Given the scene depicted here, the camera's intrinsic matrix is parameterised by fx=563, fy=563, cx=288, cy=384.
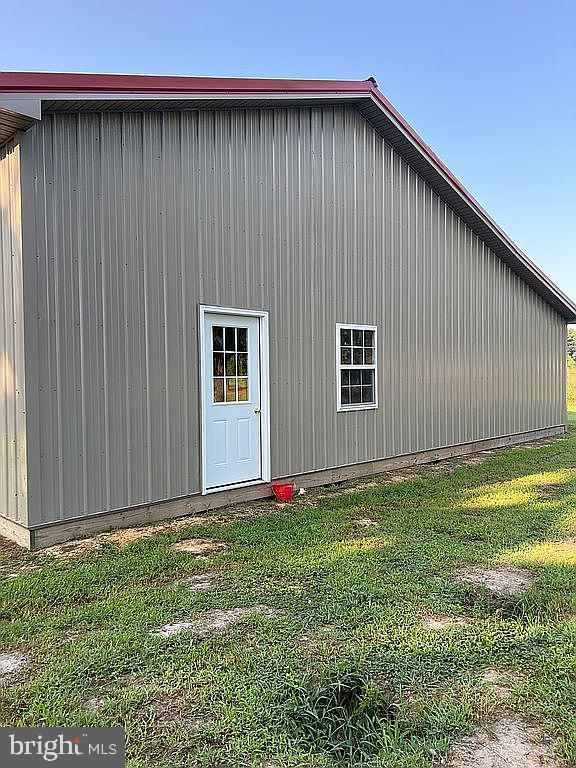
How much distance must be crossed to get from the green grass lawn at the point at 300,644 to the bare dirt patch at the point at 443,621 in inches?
1.6

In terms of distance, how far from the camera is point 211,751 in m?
2.09

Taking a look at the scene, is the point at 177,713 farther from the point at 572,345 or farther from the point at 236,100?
the point at 572,345

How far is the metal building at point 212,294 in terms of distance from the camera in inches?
188

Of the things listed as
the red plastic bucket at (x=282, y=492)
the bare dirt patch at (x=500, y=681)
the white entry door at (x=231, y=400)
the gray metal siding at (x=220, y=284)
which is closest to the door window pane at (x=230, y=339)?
the white entry door at (x=231, y=400)

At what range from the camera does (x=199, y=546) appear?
15.7 ft

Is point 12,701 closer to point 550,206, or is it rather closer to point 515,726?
point 515,726

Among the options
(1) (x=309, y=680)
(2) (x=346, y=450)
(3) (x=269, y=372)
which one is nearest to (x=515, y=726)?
(1) (x=309, y=680)

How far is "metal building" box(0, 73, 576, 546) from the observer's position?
15.7 feet

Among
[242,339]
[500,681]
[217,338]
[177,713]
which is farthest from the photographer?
[242,339]

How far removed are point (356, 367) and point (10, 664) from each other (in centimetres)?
599

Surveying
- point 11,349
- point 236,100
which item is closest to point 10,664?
point 11,349

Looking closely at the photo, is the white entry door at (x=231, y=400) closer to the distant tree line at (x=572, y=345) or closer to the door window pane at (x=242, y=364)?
the door window pane at (x=242, y=364)

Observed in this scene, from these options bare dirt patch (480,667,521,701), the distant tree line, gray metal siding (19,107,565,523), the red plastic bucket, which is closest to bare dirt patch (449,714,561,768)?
bare dirt patch (480,667,521,701)

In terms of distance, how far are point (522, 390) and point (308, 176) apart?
24.1ft
